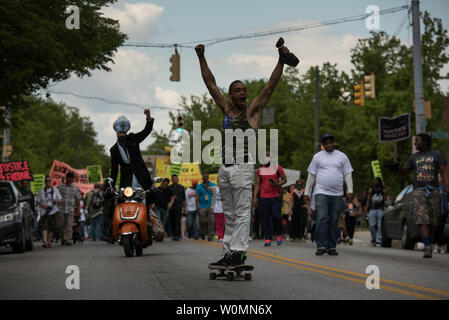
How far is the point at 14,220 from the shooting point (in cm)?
1791

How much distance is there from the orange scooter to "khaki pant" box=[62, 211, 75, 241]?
29.7 feet

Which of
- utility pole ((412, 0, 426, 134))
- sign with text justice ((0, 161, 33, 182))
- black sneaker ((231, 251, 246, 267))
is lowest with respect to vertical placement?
black sneaker ((231, 251, 246, 267))

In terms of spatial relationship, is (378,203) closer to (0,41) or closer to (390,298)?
(0,41)

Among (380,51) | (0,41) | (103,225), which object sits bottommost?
(103,225)

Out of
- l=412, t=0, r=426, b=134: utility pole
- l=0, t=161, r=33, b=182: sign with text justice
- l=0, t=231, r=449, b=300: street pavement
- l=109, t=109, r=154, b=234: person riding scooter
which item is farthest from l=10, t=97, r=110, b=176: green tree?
l=0, t=231, r=449, b=300: street pavement

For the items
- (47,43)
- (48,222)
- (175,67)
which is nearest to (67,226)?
(48,222)

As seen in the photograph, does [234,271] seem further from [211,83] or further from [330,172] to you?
[330,172]

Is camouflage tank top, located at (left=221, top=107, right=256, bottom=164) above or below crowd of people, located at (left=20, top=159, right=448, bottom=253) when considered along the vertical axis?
above

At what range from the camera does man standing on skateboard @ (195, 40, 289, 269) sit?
29.5ft
